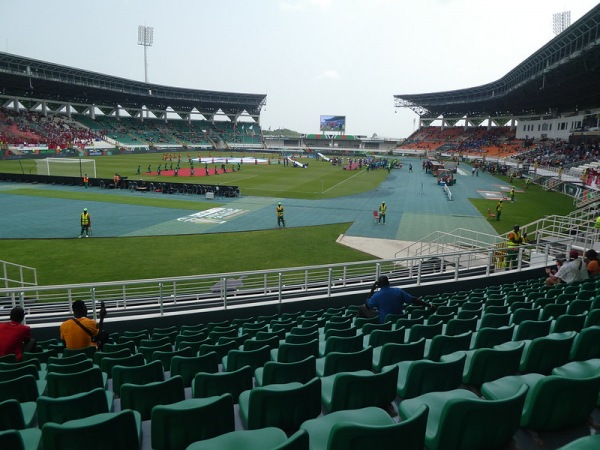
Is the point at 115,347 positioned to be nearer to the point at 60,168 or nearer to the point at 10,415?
the point at 10,415

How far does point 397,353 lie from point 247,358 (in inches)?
73.8

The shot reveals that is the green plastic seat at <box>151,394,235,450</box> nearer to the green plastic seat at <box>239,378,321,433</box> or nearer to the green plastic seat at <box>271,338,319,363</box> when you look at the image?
the green plastic seat at <box>239,378,321,433</box>

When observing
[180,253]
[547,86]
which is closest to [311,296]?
[180,253]

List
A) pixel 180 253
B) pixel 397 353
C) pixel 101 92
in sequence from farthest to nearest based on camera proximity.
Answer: pixel 101 92 → pixel 180 253 → pixel 397 353

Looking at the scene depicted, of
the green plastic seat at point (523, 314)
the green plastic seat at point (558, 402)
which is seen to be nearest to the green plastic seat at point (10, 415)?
the green plastic seat at point (558, 402)

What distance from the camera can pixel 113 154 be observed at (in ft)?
276

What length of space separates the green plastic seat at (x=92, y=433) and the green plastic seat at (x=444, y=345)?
12.0 feet

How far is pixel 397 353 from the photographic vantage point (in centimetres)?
516

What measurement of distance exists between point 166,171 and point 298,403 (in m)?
55.9

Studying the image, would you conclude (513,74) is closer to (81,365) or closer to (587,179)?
(587,179)

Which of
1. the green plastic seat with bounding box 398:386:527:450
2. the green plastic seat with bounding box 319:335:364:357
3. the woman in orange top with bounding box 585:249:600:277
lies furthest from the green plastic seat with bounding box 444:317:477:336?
the woman in orange top with bounding box 585:249:600:277

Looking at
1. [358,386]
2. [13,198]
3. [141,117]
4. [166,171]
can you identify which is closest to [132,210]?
[13,198]

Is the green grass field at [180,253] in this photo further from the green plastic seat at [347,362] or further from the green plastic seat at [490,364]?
the green plastic seat at [490,364]

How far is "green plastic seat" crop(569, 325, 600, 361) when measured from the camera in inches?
191
